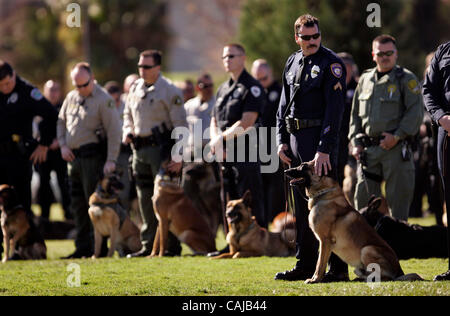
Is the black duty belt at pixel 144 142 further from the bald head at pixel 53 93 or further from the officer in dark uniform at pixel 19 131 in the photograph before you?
the bald head at pixel 53 93

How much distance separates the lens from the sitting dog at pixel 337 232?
629 centimetres

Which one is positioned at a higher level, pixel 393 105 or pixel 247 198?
pixel 393 105

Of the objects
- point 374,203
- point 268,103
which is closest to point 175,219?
point 374,203

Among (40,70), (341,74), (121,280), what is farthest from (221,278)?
(40,70)

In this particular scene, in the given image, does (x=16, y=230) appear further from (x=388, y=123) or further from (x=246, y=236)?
(x=388, y=123)

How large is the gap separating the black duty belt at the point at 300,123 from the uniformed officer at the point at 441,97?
94 centimetres

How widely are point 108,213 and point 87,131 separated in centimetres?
101

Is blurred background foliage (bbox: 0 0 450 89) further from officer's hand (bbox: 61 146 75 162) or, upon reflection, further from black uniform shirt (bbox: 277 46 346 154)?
black uniform shirt (bbox: 277 46 346 154)

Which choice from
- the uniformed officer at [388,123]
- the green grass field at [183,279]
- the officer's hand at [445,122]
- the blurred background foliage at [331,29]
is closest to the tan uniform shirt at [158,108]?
the green grass field at [183,279]

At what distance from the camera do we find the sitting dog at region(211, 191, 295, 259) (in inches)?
346

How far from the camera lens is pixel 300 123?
6480mm

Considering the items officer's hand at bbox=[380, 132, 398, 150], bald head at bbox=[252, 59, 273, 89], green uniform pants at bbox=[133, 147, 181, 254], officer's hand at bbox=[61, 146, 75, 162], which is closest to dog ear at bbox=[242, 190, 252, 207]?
green uniform pants at bbox=[133, 147, 181, 254]

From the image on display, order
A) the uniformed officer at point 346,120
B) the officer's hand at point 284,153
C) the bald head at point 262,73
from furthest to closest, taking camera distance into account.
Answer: the bald head at point 262,73 < the uniformed officer at point 346,120 < the officer's hand at point 284,153

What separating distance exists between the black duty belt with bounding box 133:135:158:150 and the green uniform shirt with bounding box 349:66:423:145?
2.47m
